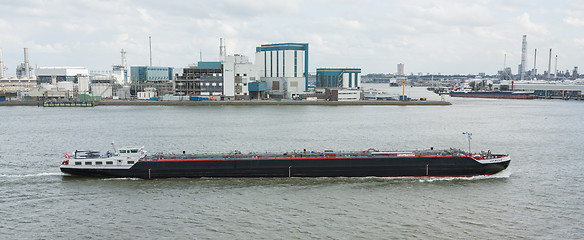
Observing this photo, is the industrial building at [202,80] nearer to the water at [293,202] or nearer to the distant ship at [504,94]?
the water at [293,202]

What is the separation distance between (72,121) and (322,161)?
37.2 m

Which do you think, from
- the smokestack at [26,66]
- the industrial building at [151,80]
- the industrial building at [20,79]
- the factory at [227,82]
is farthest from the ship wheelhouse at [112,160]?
the smokestack at [26,66]

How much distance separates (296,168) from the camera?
22.5 m

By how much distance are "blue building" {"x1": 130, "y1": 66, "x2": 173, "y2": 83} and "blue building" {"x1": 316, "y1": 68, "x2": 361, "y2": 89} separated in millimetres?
36518

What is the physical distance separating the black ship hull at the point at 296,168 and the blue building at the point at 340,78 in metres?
76.5

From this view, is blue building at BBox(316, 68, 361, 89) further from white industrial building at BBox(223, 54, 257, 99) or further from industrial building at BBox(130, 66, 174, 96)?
industrial building at BBox(130, 66, 174, 96)

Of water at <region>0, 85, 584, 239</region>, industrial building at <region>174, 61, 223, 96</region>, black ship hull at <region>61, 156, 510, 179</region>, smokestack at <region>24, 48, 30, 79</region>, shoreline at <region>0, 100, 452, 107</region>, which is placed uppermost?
smokestack at <region>24, 48, 30, 79</region>

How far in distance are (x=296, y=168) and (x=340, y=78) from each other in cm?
7891

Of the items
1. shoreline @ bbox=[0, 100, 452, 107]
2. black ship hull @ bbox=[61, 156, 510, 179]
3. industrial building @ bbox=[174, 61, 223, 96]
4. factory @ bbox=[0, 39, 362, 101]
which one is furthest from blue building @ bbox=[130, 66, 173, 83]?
black ship hull @ bbox=[61, 156, 510, 179]

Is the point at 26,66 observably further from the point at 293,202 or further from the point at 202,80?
the point at 293,202

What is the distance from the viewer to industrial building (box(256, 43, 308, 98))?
83875 millimetres

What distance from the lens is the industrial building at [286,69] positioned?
83.9 metres

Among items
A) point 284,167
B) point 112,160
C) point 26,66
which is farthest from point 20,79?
point 284,167

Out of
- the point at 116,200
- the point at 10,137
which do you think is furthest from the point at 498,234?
the point at 10,137
